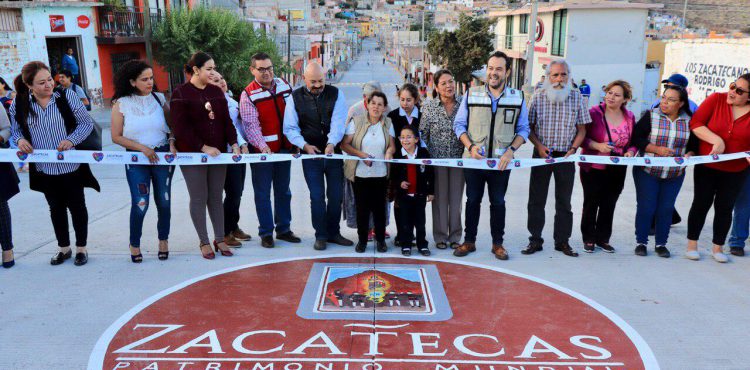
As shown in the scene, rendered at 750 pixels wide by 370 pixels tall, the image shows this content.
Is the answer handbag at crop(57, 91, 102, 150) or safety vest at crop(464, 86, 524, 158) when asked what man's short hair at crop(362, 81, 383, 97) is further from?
handbag at crop(57, 91, 102, 150)

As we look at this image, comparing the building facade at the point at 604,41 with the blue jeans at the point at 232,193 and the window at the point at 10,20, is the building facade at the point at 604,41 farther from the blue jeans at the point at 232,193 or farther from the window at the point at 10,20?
the blue jeans at the point at 232,193

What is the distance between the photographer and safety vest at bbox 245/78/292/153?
5.32m

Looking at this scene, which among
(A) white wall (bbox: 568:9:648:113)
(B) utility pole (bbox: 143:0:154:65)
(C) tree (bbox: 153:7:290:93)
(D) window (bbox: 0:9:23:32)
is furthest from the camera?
(A) white wall (bbox: 568:9:648:113)

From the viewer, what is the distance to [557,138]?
205 inches

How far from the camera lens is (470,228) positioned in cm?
538

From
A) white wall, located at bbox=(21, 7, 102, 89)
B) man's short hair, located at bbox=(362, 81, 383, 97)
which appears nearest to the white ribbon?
man's short hair, located at bbox=(362, 81, 383, 97)

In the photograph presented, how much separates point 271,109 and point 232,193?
0.91 metres

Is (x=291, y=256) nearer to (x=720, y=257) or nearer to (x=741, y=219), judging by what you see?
(x=720, y=257)

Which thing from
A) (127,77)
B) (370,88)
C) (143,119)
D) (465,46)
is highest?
(465,46)

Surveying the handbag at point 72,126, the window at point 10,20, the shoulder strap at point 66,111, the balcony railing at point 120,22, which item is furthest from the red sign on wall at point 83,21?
the shoulder strap at point 66,111

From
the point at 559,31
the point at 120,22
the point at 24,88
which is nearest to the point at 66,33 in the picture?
the point at 120,22

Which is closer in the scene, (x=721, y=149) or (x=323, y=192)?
(x=721, y=149)

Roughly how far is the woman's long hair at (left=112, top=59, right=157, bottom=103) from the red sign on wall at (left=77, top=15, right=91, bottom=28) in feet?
64.1

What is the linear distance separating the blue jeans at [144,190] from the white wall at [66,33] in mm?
15969
